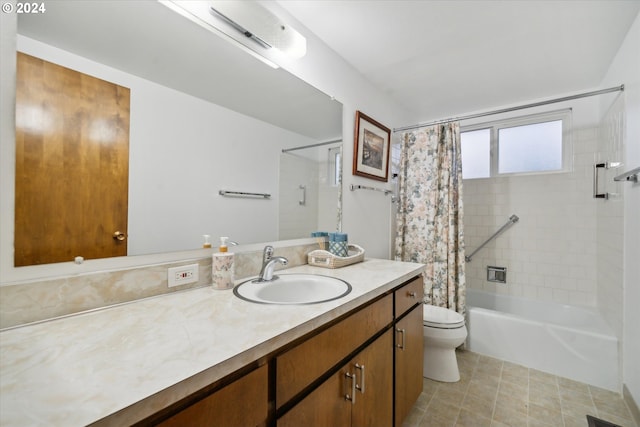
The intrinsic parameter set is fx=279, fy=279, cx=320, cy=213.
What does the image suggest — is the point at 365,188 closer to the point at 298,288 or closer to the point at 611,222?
the point at 298,288

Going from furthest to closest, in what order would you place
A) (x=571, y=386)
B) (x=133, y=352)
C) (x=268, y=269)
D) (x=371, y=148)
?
(x=371, y=148) → (x=571, y=386) → (x=268, y=269) → (x=133, y=352)

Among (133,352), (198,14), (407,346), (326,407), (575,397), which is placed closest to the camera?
(133,352)

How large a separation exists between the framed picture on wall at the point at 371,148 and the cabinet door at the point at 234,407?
65.4 inches

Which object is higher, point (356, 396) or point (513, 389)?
point (356, 396)

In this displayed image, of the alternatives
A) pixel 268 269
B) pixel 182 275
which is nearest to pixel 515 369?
pixel 268 269

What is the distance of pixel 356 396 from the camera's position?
1089 millimetres

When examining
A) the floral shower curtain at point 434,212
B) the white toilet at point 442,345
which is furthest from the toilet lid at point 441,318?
the floral shower curtain at point 434,212

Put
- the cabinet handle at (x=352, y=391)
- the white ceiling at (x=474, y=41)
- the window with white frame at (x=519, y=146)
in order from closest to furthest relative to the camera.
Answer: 1. the cabinet handle at (x=352, y=391)
2. the white ceiling at (x=474, y=41)
3. the window with white frame at (x=519, y=146)

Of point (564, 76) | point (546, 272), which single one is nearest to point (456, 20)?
point (564, 76)

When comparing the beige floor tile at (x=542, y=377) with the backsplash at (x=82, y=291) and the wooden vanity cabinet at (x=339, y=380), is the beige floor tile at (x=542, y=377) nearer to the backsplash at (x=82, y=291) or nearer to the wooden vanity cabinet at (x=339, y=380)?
the wooden vanity cabinet at (x=339, y=380)

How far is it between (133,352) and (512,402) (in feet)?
7.23

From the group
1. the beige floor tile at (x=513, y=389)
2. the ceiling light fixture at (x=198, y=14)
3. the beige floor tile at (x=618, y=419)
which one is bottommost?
the beige floor tile at (x=513, y=389)

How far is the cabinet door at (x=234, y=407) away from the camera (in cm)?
56

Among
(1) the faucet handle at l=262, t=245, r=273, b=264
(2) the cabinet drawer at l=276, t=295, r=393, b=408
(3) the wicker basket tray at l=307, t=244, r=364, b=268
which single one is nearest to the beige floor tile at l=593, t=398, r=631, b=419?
(2) the cabinet drawer at l=276, t=295, r=393, b=408
